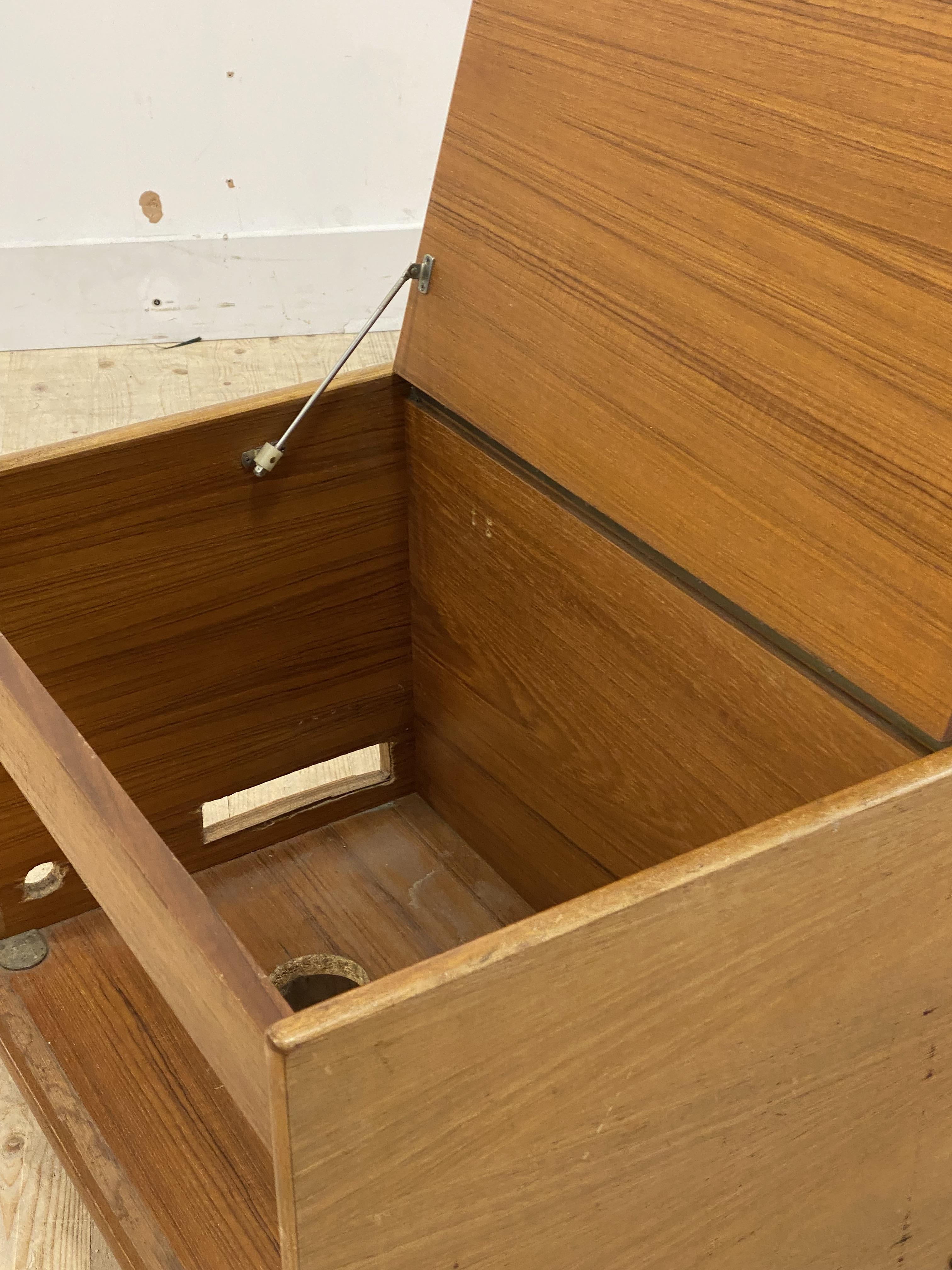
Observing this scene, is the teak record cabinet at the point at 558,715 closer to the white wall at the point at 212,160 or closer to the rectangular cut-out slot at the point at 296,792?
the rectangular cut-out slot at the point at 296,792

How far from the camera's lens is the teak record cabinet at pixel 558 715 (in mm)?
526

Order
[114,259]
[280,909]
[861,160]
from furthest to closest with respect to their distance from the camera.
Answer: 1. [114,259]
2. [280,909]
3. [861,160]

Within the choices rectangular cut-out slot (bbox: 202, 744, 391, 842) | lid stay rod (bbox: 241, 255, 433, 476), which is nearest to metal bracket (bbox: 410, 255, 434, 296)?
lid stay rod (bbox: 241, 255, 433, 476)

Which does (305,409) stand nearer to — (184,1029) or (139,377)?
(184,1029)

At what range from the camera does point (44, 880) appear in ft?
3.28

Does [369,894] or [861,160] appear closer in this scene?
[861,160]

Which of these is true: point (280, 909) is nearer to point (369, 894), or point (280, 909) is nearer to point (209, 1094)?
point (369, 894)

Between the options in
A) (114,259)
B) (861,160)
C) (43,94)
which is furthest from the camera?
(114,259)

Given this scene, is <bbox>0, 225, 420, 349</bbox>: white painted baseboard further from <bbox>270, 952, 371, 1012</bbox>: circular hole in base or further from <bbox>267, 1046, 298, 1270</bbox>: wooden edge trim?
<bbox>267, 1046, 298, 1270</bbox>: wooden edge trim

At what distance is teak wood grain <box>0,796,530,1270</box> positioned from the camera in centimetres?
83

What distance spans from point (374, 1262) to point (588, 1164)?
0.10 m

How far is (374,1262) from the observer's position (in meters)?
0.52

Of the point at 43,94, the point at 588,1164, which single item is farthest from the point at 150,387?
the point at 588,1164

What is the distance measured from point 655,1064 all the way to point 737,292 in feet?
1.30
